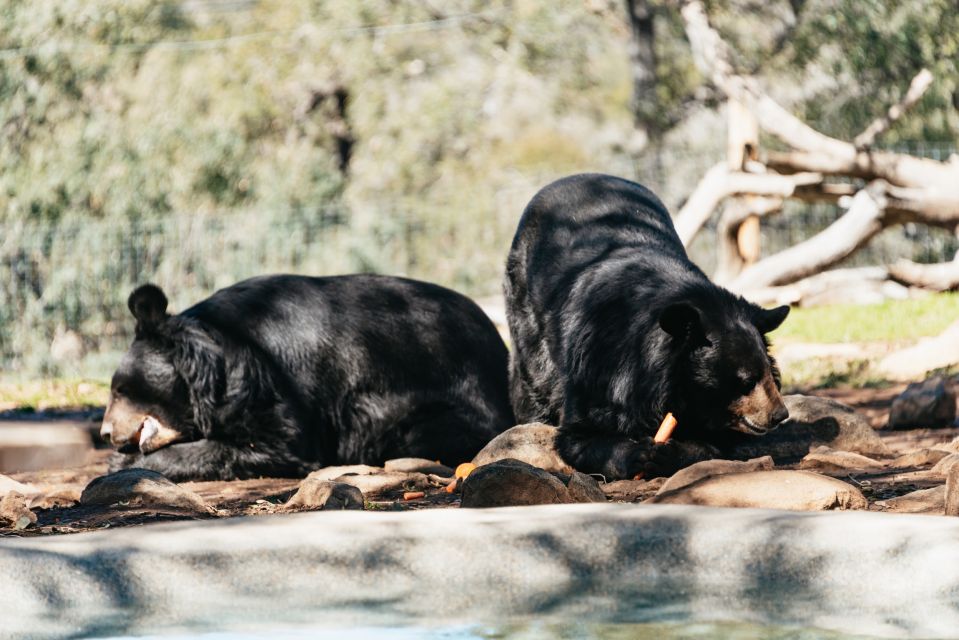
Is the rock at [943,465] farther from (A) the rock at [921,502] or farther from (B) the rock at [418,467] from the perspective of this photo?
(B) the rock at [418,467]

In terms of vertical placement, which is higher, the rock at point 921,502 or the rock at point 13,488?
the rock at point 13,488

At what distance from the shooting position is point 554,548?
348 cm

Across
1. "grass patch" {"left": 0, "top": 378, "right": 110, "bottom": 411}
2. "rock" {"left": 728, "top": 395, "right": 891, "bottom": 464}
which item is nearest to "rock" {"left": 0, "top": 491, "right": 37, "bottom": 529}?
"rock" {"left": 728, "top": 395, "right": 891, "bottom": 464}

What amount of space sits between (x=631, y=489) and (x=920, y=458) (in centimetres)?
127

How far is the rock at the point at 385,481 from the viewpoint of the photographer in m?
5.45

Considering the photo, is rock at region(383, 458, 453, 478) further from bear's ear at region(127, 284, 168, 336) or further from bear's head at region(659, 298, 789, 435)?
bear's ear at region(127, 284, 168, 336)

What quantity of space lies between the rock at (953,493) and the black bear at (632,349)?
4.73 ft

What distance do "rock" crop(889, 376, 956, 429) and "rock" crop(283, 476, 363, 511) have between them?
10.6 ft

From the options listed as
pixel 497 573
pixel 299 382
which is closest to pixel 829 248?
pixel 299 382

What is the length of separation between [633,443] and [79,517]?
2.23 metres

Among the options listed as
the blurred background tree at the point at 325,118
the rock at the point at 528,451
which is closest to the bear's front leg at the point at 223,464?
the rock at the point at 528,451

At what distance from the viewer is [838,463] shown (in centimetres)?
567

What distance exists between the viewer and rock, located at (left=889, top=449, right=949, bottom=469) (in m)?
5.60

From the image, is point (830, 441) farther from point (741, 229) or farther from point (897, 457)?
point (741, 229)
